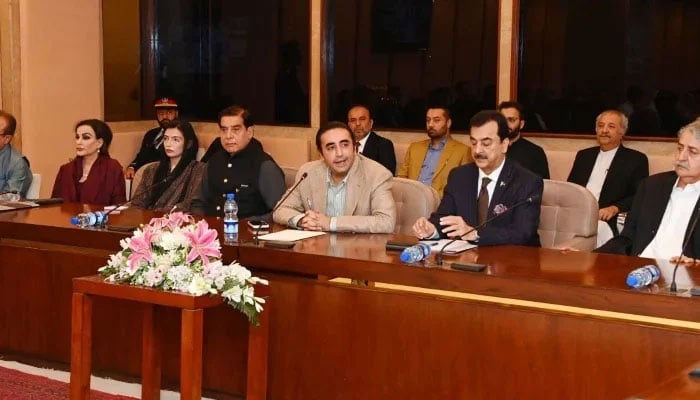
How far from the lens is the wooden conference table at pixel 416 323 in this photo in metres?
2.90

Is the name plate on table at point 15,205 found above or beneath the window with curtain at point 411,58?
beneath

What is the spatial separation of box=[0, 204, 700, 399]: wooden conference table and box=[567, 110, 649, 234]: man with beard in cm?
242

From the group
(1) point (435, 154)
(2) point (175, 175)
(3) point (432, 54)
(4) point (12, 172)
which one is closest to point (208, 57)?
(3) point (432, 54)

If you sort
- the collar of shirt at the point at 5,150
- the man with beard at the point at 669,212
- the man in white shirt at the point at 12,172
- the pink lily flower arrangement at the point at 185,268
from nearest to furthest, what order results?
the pink lily flower arrangement at the point at 185,268 < the man with beard at the point at 669,212 < the man in white shirt at the point at 12,172 < the collar of shirt at the point at 5,150

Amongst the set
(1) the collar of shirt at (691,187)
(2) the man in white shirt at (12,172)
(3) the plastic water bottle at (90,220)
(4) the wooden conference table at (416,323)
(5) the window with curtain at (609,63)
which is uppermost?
(5) the window with curtain at (609,63)

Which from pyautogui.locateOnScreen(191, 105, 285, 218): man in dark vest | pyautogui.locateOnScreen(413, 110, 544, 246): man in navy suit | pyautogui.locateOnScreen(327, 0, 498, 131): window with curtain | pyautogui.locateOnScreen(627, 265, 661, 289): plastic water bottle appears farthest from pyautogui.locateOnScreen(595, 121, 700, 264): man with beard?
pyautogui.locateOnScreen(327, 0, 498, 131): window with curtain

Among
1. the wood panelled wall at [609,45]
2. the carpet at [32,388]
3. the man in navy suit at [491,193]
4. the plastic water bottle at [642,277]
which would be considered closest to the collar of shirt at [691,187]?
the man in navy suit at [491,193]

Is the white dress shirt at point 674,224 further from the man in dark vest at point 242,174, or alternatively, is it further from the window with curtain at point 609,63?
the window with curtain at point 609,63

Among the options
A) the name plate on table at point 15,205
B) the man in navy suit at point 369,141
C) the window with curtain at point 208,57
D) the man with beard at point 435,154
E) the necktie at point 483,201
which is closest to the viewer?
the necktie at point 483,201

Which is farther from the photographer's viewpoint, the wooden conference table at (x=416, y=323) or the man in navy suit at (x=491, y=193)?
the man in navy suit at (x=491, y=193)

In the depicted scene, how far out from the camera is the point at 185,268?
3059 mm

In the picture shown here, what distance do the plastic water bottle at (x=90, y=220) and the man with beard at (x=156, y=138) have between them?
11.2ft

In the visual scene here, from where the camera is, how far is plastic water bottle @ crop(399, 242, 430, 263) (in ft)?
10.7

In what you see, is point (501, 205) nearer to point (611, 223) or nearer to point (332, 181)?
point (332, 181)
